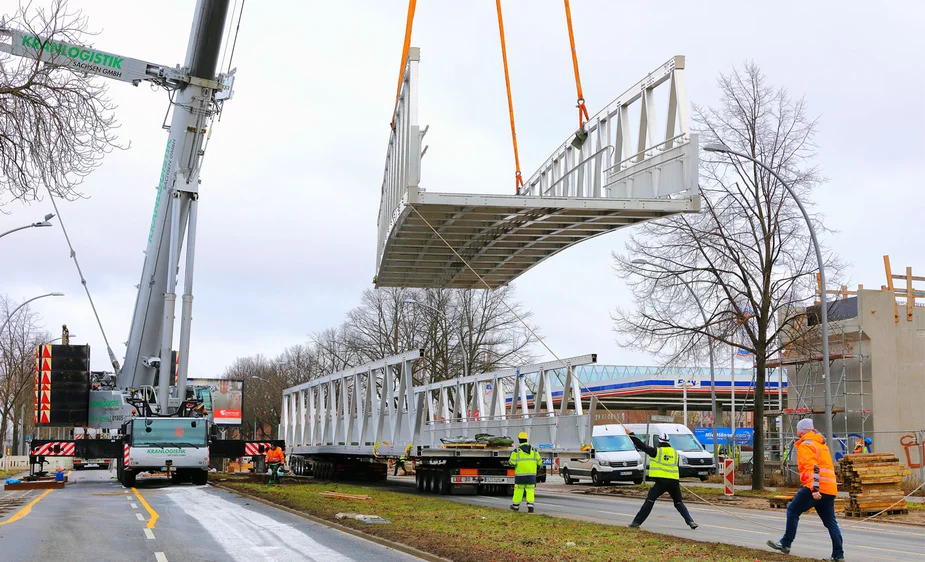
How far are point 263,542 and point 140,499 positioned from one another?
33.8 ft

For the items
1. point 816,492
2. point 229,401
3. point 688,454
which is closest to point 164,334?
point 229,401

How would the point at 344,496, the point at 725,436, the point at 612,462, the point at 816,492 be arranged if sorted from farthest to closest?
the point at 725,436, the point at 612,462, the point at 344,496, the point at 816,492

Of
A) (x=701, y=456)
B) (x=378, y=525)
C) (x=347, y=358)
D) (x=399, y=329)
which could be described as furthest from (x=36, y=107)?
(x=347, y=358)

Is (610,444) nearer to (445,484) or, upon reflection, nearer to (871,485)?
(445,484)

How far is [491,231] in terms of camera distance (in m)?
17.1

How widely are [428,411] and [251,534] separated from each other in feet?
34.4

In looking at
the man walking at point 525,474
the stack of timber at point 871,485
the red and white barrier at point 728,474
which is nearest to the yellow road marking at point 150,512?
the man walking at point 525,474

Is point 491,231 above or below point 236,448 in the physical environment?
above

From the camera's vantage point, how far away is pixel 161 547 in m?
12.7

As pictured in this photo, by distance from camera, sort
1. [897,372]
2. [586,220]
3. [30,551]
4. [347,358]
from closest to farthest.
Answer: [30,551]
[586,220]
[897,372]
[347,358]

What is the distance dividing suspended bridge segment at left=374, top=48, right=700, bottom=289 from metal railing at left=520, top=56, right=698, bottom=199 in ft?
0.05

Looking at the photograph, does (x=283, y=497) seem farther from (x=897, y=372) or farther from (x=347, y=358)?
(x=347, y=358)

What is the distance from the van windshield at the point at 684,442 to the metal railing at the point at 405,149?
71.4 ft

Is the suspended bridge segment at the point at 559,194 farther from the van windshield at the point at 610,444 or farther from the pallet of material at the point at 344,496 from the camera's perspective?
the van windshield at the point at 610,444
